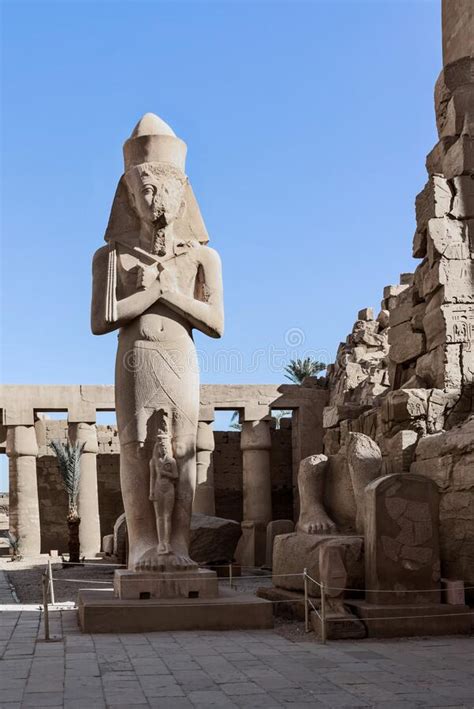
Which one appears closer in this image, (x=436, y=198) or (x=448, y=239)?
(x=448, y=239)

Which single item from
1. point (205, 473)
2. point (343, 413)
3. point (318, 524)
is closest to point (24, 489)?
point (205, 473)

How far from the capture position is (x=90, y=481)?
20438 millimetres

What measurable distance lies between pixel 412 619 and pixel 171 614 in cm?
169

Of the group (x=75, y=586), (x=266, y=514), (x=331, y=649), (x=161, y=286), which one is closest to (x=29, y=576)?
(x=75, y=586)

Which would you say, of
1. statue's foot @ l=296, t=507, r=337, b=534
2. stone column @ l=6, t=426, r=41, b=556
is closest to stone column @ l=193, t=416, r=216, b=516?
stone column @ l=6, t=426, r=41, b=556

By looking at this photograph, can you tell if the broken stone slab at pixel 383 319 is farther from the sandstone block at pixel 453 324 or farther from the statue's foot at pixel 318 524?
the statue's foot at pixel 318 524

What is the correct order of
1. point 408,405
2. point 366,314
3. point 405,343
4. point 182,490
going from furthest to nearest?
point 366,314
point 405,343
point 408,405
point 182,490

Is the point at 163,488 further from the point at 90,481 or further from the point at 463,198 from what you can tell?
the point at 90,481

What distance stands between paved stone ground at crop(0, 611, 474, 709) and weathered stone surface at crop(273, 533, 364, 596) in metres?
0.73

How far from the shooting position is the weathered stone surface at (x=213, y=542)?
43.6 feet

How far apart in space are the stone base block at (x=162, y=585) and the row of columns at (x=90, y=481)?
13.0 meters

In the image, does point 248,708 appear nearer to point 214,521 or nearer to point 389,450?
point 389,450

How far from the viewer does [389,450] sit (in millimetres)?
9180

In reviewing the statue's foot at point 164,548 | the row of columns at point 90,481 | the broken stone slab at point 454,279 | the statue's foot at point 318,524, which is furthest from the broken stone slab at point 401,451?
the row of columns at point 90,481
